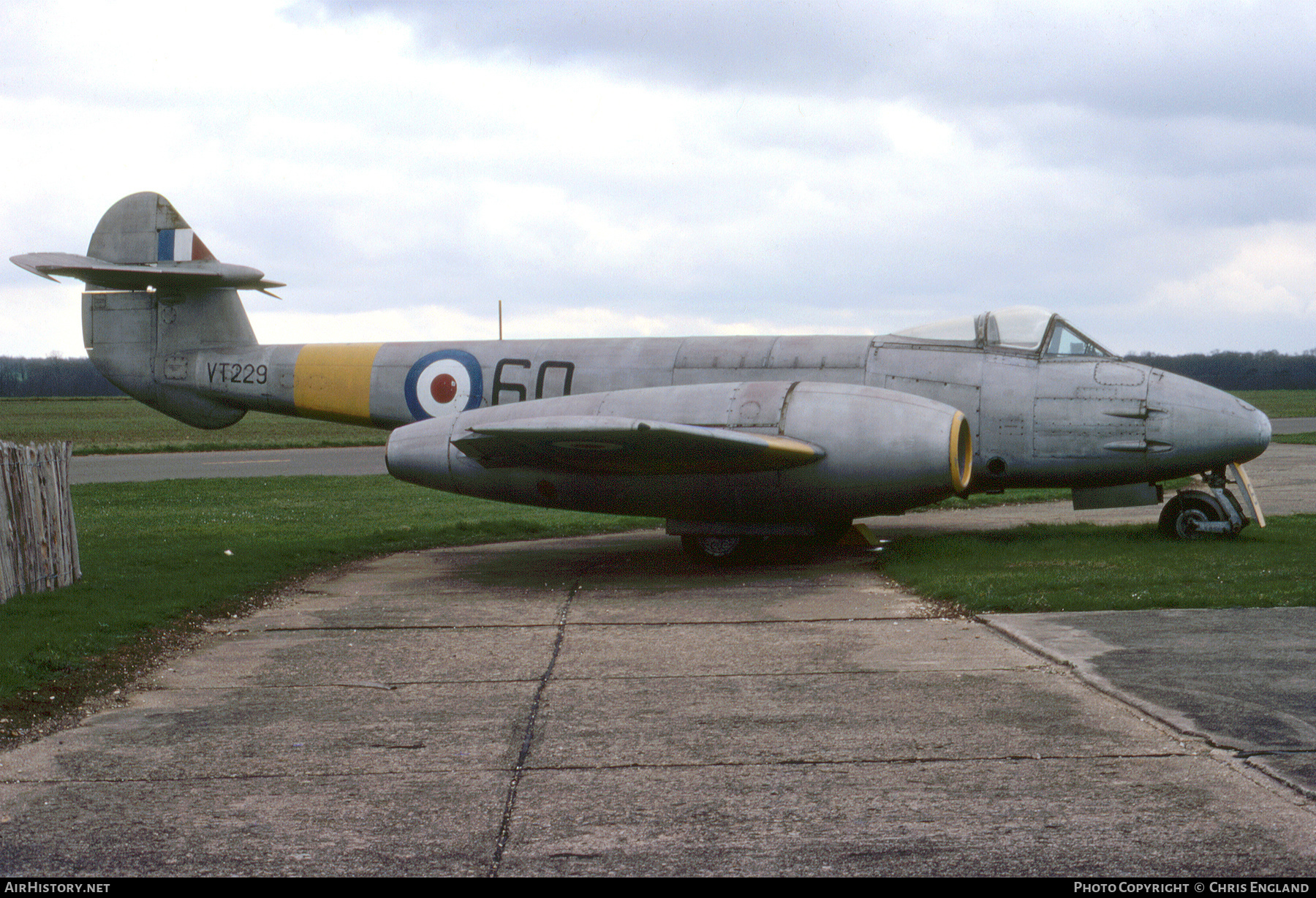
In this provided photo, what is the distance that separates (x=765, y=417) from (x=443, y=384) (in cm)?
430

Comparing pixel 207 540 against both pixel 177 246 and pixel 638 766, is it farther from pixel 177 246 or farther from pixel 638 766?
pixel 638 766

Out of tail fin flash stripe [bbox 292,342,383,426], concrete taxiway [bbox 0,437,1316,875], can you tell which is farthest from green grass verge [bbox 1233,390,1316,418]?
concrete taxiway [bbox 0,437,1316,875]

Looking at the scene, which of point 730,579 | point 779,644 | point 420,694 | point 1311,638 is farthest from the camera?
point 730,579

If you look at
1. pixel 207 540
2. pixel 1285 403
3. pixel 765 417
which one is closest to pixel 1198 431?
pixel 765 417

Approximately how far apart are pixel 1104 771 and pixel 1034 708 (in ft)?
3.18

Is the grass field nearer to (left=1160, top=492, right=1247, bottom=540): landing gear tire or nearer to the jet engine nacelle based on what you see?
(left=1160, top=492, right=1247, bottom=540): landing gear tire

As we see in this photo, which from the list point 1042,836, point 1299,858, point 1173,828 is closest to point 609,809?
point 1042,836

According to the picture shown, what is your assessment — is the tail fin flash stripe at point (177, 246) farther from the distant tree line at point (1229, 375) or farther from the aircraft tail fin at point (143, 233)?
the distant tree line at point (1229, 375)

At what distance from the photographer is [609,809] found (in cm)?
434

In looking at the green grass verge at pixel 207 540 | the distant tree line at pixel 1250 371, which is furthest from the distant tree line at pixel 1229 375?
the green grass verge at pixel 207 540

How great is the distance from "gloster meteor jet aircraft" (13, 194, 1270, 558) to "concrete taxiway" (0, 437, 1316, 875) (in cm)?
187

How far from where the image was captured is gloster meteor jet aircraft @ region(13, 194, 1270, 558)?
9984 mm

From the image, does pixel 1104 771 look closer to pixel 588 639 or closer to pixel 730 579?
pixel 588 639

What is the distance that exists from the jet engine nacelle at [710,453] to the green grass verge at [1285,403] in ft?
98.5
